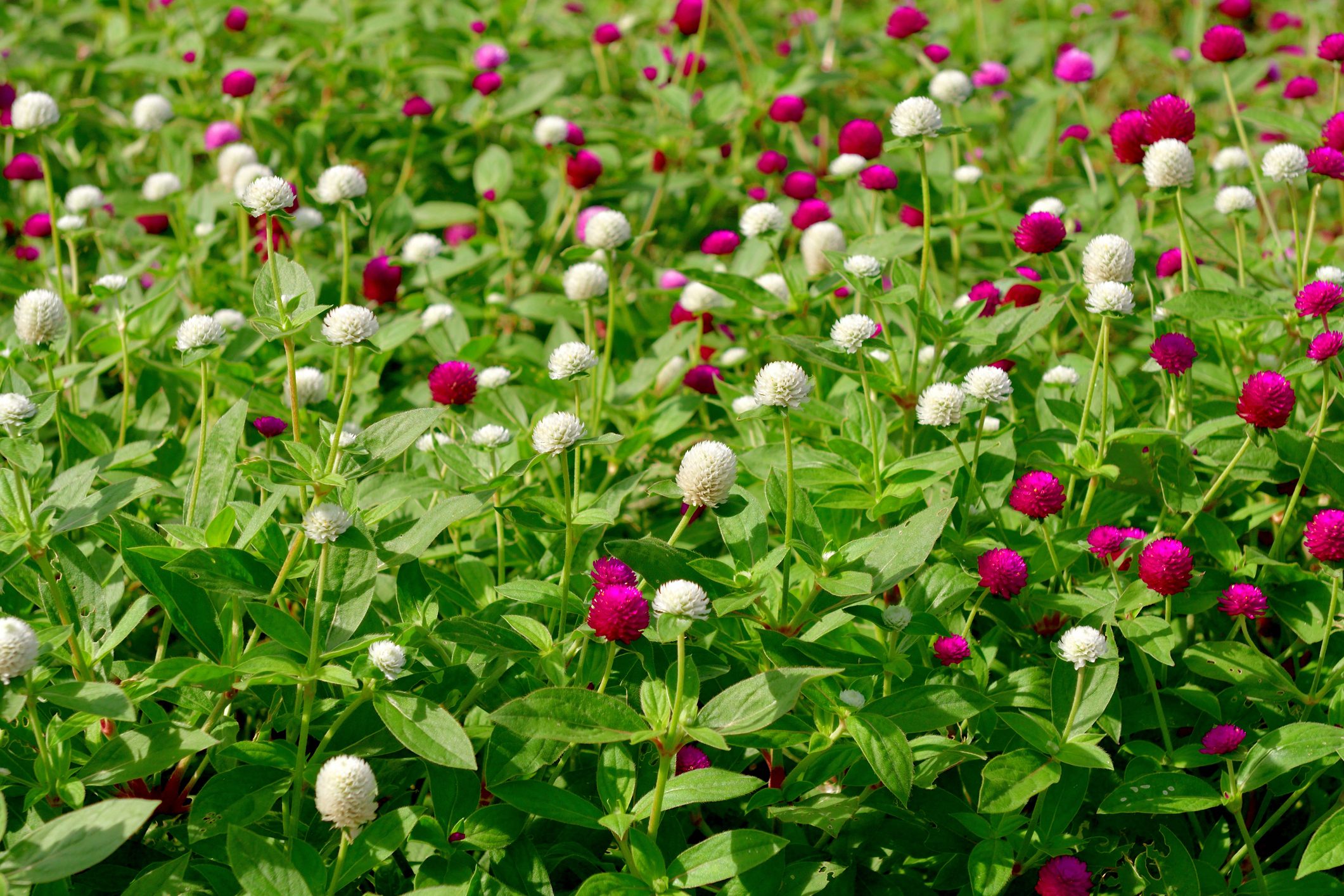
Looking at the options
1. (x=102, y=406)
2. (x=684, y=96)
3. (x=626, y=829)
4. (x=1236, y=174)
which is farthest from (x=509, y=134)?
(x=626, y=829)

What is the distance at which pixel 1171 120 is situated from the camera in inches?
109

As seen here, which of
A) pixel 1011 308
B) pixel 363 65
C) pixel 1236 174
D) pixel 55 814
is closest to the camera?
pixel 55 814

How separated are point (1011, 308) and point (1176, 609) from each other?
0.77 metres

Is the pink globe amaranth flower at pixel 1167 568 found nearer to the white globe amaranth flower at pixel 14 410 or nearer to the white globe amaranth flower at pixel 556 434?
the white globe amaranth flower at pixel 556 434

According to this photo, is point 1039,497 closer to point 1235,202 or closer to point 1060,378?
point 1060,378

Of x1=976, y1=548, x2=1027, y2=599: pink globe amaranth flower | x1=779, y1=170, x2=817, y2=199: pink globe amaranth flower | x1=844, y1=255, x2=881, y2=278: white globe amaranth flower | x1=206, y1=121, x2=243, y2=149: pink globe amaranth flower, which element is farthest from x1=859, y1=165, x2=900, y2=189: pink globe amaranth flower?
x1=206, y1=121, x2=243, y2=149: pink globe amaranth flower

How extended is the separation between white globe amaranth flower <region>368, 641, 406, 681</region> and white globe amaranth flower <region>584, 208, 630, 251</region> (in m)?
1.32

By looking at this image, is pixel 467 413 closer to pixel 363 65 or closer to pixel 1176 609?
pixel 1176 609

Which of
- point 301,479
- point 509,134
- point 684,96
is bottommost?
point 509,134

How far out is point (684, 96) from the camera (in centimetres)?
421

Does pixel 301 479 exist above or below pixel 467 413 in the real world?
above

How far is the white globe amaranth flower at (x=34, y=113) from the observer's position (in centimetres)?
305

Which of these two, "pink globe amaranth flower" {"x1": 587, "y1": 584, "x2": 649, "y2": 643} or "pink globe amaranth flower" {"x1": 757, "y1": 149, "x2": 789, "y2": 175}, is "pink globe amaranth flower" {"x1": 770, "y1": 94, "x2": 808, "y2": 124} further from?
"pink globe amaranth flower" {"x1": 587, "y1": 584, "x2": 649, "y2": 643}

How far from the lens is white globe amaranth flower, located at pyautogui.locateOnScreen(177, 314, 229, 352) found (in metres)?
2.26
